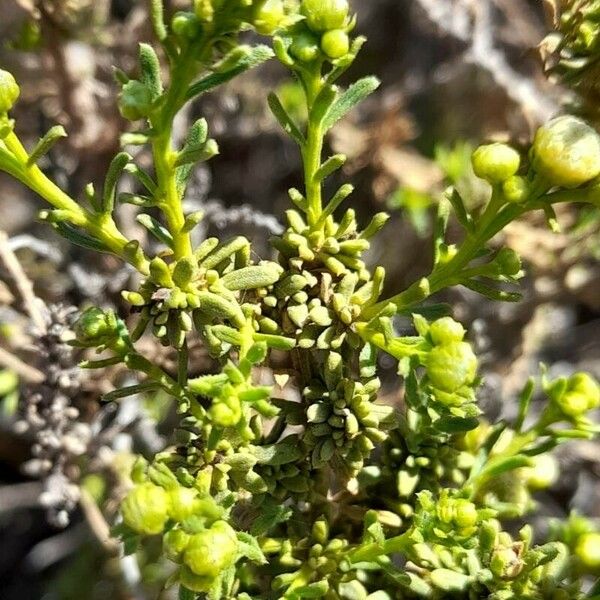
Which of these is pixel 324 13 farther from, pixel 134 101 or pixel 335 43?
pixel 134 101

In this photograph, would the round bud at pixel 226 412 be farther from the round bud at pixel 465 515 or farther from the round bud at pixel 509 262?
the round bud at pixel 509 262

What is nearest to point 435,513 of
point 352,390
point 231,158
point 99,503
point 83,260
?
point 352,390

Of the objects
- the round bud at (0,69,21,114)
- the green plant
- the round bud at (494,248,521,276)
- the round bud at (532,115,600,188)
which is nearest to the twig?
the green plant

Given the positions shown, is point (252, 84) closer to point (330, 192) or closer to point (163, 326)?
point (330, 192)

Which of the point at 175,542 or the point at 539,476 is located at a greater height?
the point at 175,542

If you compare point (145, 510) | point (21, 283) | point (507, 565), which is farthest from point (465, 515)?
point (21, 283)

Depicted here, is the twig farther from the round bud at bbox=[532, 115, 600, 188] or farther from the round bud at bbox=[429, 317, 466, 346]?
the round bud at bbox=[532, 115, 600, 188]

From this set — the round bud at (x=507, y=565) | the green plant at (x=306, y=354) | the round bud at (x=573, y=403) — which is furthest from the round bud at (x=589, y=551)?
the round bud at (x=573, y=403)
